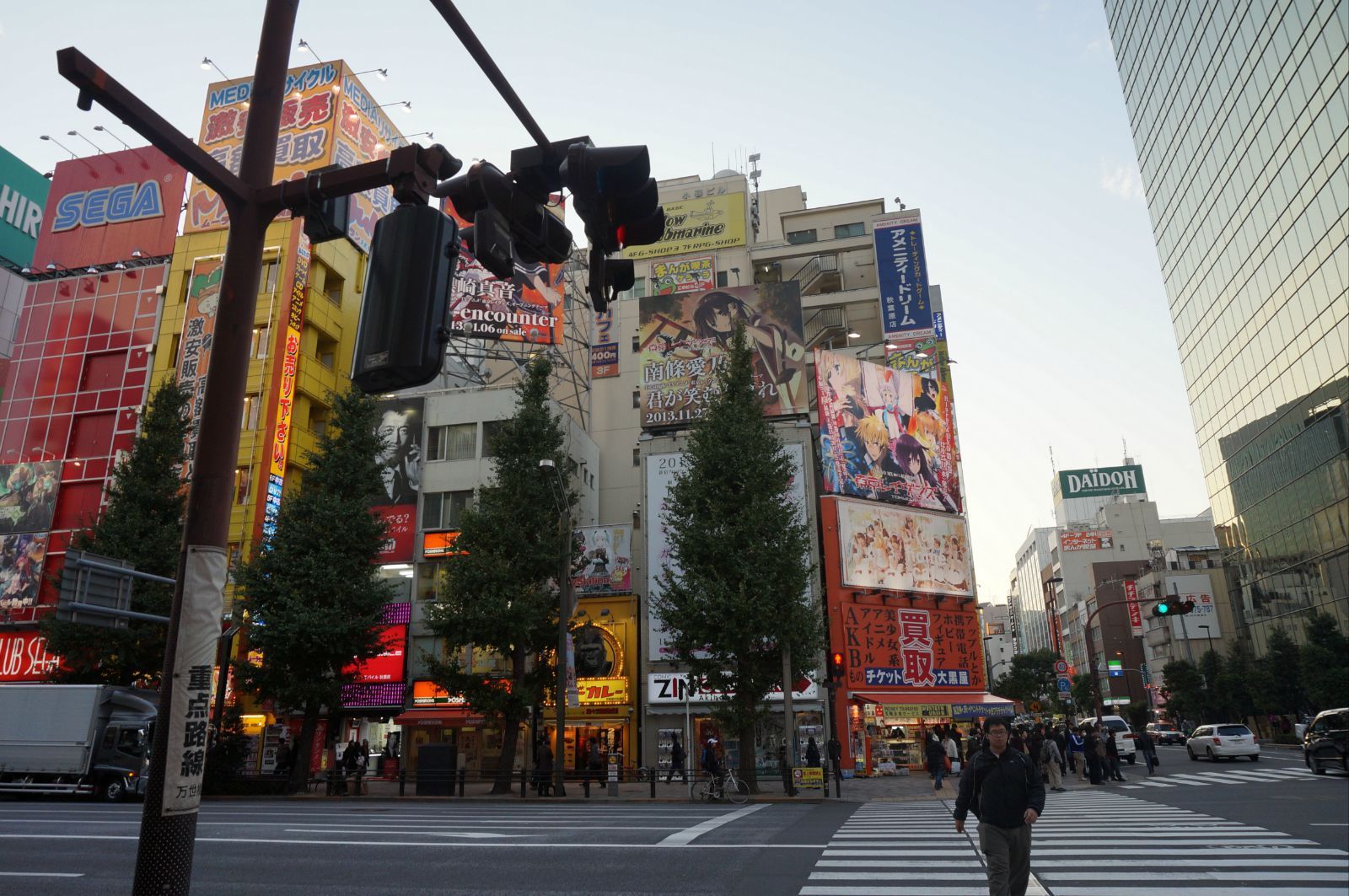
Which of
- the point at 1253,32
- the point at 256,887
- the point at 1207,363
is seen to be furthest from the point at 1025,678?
the point at 256,887

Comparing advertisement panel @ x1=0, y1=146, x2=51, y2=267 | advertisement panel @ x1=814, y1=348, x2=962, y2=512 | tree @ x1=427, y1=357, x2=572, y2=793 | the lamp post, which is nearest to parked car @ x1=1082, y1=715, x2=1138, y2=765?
advertisement panel @ x1=814, y1=348, x2=962, y2=512

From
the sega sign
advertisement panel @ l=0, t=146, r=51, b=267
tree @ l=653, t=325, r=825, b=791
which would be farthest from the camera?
advertisement panel @ l=0, t=146, r=51, b=267

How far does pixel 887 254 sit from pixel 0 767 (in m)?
44.9

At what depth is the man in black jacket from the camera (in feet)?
21.5

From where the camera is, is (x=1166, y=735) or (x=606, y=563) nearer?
(x=606, y=563)

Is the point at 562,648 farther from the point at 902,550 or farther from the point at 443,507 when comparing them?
the point at 902,550

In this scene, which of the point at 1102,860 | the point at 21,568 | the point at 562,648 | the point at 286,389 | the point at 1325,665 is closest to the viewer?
the point at 1102,860

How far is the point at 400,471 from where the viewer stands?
127ft

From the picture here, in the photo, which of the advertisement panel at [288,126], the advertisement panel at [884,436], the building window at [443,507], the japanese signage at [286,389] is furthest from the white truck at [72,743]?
the advertisement panel at [884,436]

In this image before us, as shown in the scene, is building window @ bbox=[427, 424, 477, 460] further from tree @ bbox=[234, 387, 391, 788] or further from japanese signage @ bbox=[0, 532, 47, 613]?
japanese signage @ bbox=[0, 532, 47, 613]

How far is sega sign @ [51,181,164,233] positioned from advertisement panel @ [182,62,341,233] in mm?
1984

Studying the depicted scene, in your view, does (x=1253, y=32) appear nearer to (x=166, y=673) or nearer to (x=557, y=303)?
(x=557, y=303)

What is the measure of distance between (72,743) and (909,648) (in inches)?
1173

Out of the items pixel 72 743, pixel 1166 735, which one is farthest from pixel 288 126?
pixel 1166 735
